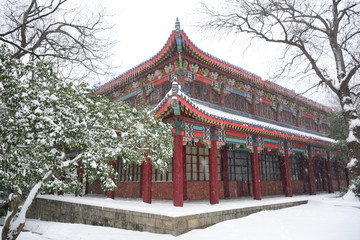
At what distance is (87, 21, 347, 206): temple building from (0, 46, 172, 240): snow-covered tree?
1936 mm

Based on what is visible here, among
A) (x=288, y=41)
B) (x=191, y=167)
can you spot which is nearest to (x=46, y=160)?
(x=191, y=167)

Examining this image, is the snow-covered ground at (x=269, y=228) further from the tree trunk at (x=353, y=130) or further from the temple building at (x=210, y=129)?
the tree trunk at (x=353, y=130)

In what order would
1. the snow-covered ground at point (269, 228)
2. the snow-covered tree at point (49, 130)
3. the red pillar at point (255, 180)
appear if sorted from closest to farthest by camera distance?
the snow-covered tree at point (49, 130), the snow-covered ground at point (269, 228), the red pillar at point (255, 180)

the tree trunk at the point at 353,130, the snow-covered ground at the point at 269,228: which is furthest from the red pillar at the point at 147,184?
the tree trunk at the point at 353,130

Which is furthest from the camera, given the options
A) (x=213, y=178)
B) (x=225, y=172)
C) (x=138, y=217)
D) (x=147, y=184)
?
(x=225, y=172)

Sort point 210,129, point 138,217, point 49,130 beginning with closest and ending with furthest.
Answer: point 49,130, point 138,217, point 210,129

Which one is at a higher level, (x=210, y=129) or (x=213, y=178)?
(x=210, y=129)

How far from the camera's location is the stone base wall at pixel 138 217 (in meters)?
6.68

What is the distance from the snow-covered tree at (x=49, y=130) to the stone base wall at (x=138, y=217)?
163cm

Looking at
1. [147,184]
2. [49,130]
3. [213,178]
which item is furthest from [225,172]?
[49,130]

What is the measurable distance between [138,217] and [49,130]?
3768mm

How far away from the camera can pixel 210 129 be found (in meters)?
10.2

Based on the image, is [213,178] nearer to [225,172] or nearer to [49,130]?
[225,172]

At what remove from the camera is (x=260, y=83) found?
14.2 metres
